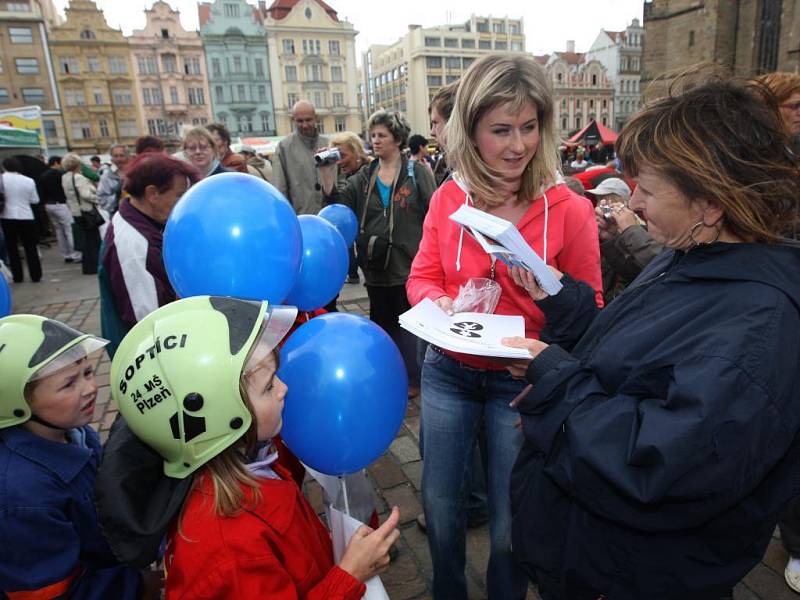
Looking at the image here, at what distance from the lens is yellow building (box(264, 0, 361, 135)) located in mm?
56906

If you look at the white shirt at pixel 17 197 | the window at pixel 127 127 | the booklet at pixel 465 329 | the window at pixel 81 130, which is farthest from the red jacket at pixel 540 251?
the window at pixel 81 130

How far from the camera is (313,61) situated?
57.3 m

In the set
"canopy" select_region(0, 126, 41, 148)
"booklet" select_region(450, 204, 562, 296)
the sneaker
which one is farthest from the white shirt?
the sneaker

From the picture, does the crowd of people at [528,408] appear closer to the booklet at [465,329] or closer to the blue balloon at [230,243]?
the booklet at [465,329]

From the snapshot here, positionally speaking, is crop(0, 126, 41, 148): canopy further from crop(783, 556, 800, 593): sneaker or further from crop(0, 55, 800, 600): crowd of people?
crop(783, 556, 800, 593): sneaker

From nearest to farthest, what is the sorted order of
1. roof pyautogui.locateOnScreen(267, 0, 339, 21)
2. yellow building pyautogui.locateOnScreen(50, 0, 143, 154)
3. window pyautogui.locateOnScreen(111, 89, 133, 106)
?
1. yellow building pyautogui.locateOnScreen(50, 0, 143, 154)
2. window pyautogui.locateOnScreen(111, 89, 133, 106)
3. roof pyautogui.locateOnScreen(267, 0, 339, 21)

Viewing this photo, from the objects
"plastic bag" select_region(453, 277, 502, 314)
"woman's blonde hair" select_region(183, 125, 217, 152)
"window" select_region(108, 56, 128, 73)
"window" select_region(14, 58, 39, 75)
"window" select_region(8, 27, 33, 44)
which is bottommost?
"plastic bag" select_region(453, 277, 502, 314)

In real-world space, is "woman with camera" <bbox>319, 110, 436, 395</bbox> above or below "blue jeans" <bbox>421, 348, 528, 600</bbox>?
above

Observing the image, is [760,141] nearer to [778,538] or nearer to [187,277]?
[187,277]

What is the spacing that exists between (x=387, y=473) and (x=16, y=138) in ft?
54.3

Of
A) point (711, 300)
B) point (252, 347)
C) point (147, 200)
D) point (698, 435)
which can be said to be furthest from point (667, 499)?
point (147, 200)

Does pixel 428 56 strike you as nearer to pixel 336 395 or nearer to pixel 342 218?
pixel 342 218

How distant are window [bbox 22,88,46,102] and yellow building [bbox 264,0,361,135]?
22644mm

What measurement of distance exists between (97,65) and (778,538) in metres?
64.0
